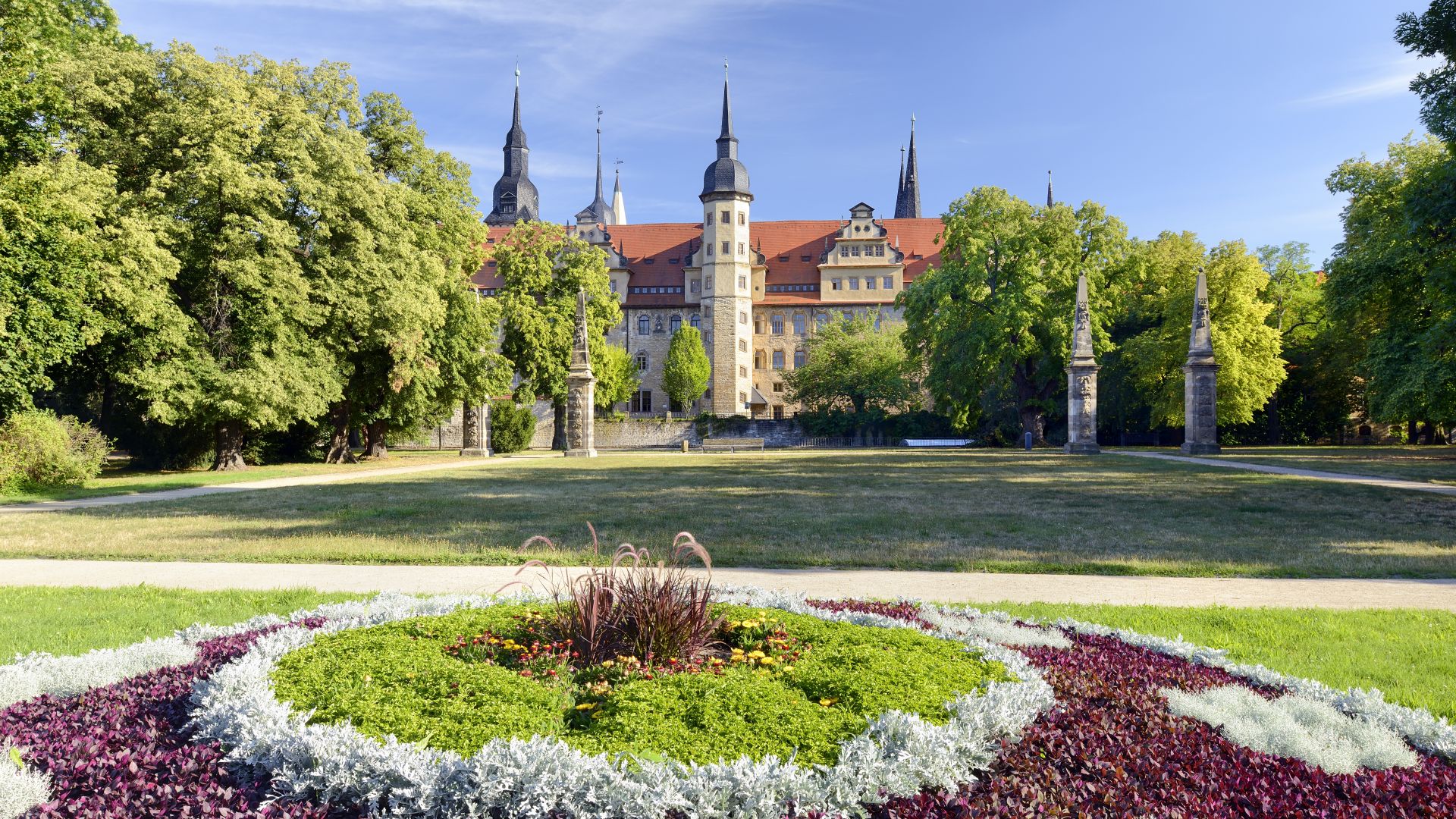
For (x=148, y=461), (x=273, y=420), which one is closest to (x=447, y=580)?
(x=273, y=420)

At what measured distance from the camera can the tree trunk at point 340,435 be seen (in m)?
32.3

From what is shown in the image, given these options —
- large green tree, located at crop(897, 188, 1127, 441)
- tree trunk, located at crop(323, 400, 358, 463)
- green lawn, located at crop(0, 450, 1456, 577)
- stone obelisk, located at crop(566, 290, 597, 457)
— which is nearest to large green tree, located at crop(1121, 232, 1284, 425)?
large green tree, located at crop(897, 188, 1127, 441)

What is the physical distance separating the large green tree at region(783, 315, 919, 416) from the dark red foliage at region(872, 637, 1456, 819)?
44338 mm

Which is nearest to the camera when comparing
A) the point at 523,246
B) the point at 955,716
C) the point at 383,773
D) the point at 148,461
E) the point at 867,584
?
the point at 383,773

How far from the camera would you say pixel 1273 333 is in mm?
38031

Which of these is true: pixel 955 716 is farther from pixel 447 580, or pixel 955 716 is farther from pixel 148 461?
pixel 148 461

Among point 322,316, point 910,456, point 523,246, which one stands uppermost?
point 523,246

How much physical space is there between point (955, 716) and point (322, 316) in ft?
87.0

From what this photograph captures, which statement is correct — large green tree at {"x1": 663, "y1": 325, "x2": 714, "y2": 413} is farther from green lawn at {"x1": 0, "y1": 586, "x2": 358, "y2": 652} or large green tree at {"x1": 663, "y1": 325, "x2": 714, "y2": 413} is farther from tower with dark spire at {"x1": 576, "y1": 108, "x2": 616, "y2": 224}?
green lawn at {"x1": 0, "y1": 586, "x2": 358, "y2": 652}

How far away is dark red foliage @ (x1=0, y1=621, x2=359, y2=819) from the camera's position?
10.1ft

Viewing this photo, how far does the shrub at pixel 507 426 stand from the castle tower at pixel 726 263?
29672 mm

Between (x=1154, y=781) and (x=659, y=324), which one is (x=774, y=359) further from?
(x=1154, y=781)

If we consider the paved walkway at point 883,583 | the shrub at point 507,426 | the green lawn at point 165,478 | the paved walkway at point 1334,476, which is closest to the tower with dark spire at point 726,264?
the shrub at point 507,426

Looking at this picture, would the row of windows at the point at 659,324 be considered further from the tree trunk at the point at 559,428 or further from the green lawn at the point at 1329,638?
the green lawn at the point at 1329,638
